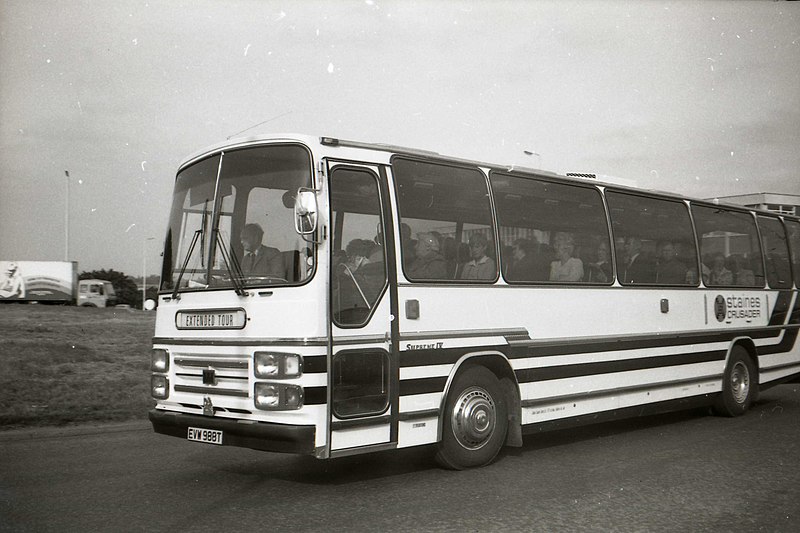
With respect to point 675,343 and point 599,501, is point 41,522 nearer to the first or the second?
point 599,501

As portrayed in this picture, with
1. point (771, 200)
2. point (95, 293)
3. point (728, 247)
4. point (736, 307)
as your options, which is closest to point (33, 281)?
point (95, 293)

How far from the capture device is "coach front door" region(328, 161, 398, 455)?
6703 mm

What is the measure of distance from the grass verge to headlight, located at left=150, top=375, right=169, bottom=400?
3661mm

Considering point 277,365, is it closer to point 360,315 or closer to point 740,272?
point 360,315

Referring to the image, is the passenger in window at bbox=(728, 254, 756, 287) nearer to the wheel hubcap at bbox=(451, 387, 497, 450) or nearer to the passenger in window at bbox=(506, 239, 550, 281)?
the passenger in window at bbox=(506, 239, 550, 281)

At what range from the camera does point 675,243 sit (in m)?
11.2

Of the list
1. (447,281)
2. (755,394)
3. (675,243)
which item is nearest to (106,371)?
(447,281)

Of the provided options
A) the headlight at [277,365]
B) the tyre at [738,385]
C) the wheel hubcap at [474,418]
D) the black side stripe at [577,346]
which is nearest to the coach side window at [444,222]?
the black side stripe at [577,346]

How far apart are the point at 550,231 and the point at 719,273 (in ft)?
13.9

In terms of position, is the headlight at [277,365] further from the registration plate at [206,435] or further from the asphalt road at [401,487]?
the asphalt road at [401,487]

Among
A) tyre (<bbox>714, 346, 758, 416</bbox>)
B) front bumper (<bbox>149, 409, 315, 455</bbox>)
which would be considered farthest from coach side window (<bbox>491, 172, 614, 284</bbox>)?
→ tyre (<bbox>714, 346, 758, 416</bbox>)

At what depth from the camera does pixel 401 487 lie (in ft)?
23.2

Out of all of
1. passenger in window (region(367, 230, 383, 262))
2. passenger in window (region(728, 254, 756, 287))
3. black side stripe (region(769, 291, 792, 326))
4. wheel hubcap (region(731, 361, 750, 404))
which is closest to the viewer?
passenger in window (region(367, 230, 383, 262))

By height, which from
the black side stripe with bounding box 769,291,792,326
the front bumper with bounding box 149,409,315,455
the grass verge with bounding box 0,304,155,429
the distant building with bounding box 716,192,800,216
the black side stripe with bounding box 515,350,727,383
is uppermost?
the distant building with bounding box 716,192,800,216
